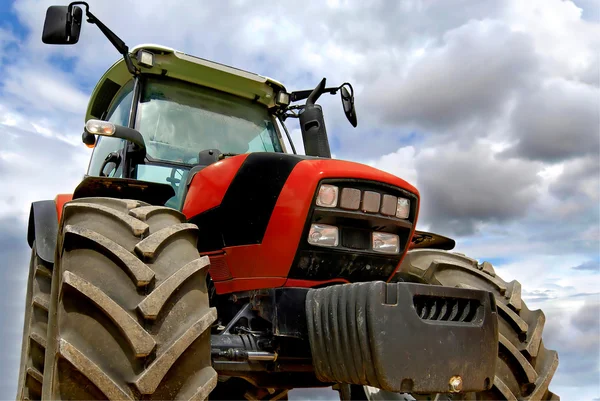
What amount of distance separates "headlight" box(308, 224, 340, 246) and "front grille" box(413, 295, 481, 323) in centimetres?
56

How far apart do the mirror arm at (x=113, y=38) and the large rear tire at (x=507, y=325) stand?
2.14 metres

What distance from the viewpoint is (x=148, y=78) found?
3.97m

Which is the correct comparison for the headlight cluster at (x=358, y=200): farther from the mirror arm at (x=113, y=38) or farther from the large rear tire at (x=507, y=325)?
the mirror arm at (x=113, y=38)

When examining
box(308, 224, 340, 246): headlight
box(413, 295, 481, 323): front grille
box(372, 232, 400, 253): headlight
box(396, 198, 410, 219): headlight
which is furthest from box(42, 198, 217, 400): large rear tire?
box(396, 198, 410, 219): headlight

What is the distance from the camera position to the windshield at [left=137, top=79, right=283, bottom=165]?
12.4ft

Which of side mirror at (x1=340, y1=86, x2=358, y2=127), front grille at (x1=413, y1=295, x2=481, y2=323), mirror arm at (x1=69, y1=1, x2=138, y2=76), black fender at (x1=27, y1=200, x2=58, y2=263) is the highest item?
mirror arm at (x1=69, y1=1, x2=138, y2=76)

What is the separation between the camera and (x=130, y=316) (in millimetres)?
2111

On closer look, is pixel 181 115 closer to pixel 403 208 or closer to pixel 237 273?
pixel 237 273

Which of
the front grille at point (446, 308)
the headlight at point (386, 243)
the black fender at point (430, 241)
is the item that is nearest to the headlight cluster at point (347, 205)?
the headlight at point (386, 243)

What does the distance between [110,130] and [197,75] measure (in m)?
1.07

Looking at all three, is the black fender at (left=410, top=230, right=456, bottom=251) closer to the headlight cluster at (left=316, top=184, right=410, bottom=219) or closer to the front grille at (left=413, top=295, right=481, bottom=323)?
the headlight cluster at (left=316, top=184, right=410, bottom=219)

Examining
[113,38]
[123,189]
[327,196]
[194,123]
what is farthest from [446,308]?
[113,38]

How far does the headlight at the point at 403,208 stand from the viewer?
3049 millimetres

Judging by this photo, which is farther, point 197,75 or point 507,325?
point 197,75
